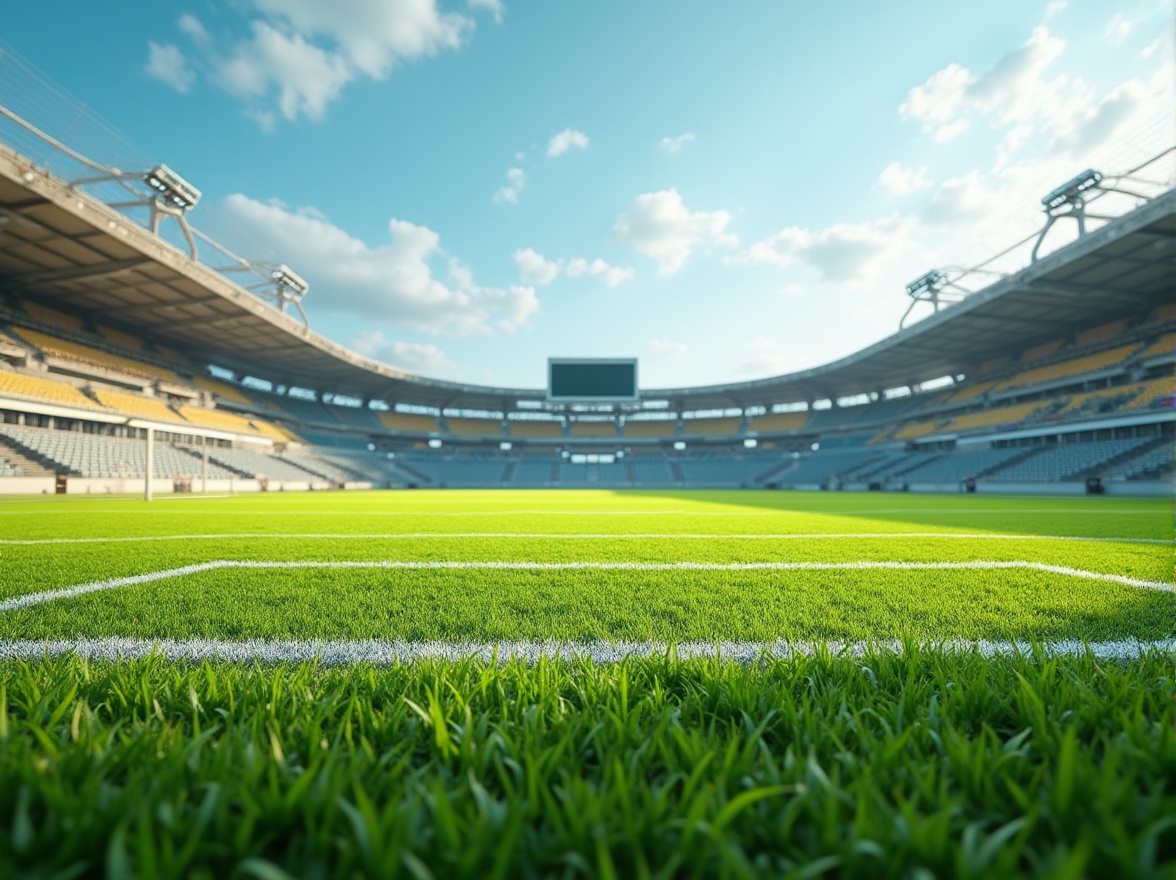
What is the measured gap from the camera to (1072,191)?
2167cm

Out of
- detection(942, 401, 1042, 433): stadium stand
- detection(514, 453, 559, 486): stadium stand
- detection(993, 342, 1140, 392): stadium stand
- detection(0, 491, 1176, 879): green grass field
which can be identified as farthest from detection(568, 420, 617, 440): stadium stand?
detection(0, 491, 1176, 879): green grass field

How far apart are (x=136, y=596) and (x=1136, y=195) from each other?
34350 mm

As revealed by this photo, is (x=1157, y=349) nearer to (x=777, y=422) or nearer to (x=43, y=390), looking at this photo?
(x=777, y=422)

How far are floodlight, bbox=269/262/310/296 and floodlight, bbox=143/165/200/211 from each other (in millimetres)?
7074

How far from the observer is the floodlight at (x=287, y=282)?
29.3 metres

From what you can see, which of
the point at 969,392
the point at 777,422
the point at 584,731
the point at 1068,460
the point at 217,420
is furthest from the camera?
the point at 777,422

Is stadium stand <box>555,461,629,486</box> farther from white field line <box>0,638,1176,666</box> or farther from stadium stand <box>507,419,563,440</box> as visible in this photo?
white field line <box>0,638,1176,666</box>

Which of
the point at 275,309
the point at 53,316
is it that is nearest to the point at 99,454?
the point at 53,316

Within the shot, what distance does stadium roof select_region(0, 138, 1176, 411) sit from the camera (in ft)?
59.6

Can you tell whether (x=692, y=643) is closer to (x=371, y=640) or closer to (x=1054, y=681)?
(x=1054, y=681)

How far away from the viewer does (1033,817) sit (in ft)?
2.55

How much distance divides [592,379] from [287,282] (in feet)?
80.2

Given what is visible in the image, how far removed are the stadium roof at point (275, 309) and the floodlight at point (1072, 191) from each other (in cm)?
360

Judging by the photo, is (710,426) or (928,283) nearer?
(928,283)
